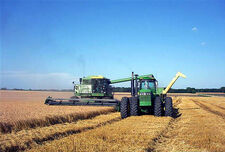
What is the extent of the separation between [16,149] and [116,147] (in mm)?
2802

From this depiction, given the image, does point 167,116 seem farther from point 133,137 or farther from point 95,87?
point 95,87

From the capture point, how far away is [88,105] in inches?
633

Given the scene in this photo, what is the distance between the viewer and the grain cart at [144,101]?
12852mm

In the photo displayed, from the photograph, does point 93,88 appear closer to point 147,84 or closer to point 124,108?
point 147,84

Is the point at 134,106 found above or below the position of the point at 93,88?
below

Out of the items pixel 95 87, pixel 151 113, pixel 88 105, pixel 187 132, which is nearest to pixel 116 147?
pixel 187 132

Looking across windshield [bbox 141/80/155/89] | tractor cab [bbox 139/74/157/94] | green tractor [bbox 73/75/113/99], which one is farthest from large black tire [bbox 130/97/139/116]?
green tractor [bbox 73/75/113/99]

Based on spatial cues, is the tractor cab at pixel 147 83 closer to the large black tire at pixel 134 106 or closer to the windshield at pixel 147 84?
the windshield at pixel 147 84

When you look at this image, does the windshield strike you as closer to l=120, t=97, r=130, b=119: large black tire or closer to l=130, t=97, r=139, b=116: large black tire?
l=130, t=97, r=139, b=116: large black tire

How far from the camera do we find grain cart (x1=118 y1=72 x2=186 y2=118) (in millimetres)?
12852

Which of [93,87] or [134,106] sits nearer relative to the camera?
[134,106]

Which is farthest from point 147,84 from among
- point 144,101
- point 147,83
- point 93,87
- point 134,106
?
point 93,87

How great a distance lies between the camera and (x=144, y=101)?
13258 mm

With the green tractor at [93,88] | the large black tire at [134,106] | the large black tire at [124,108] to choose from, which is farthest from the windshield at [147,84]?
the green tractor at [93,88]
